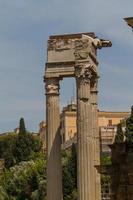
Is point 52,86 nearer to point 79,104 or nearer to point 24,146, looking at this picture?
point 79,104

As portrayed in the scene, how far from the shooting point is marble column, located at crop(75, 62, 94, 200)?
23547mm

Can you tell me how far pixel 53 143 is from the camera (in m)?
25.7

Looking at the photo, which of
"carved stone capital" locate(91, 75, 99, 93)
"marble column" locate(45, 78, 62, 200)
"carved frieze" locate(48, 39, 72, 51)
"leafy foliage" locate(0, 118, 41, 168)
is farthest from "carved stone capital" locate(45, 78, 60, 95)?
"leafy foliage" locate(0, 118, 41, 168)

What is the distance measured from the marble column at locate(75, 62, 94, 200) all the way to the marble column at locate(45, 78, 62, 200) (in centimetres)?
172

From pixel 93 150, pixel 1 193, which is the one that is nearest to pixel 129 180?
pixel 93 150

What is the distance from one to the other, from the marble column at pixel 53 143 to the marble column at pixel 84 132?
1718mm

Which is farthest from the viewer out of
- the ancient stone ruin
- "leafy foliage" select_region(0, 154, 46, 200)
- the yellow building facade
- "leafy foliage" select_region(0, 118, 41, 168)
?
the yellow building facade

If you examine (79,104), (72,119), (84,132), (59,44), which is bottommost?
(84,132)

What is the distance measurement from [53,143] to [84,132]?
80.3 inches

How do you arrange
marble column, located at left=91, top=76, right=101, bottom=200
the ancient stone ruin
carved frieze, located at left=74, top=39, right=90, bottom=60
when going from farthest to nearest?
carved frieze, located at left=74, top=39, right=90, bottom=60
marble column, located at left=91, top=76, right=101, bottom=200
the ancient stone ruin

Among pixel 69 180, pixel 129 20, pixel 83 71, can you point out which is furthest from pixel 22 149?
pixel 129 20

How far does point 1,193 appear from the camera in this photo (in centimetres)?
5525

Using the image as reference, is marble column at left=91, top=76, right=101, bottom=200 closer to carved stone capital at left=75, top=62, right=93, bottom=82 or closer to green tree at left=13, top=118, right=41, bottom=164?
carved stone capital at left=75, top=62, right=93, bottom=82

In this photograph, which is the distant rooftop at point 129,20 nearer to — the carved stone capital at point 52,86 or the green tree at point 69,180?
the carved stone capital at point 52,86
